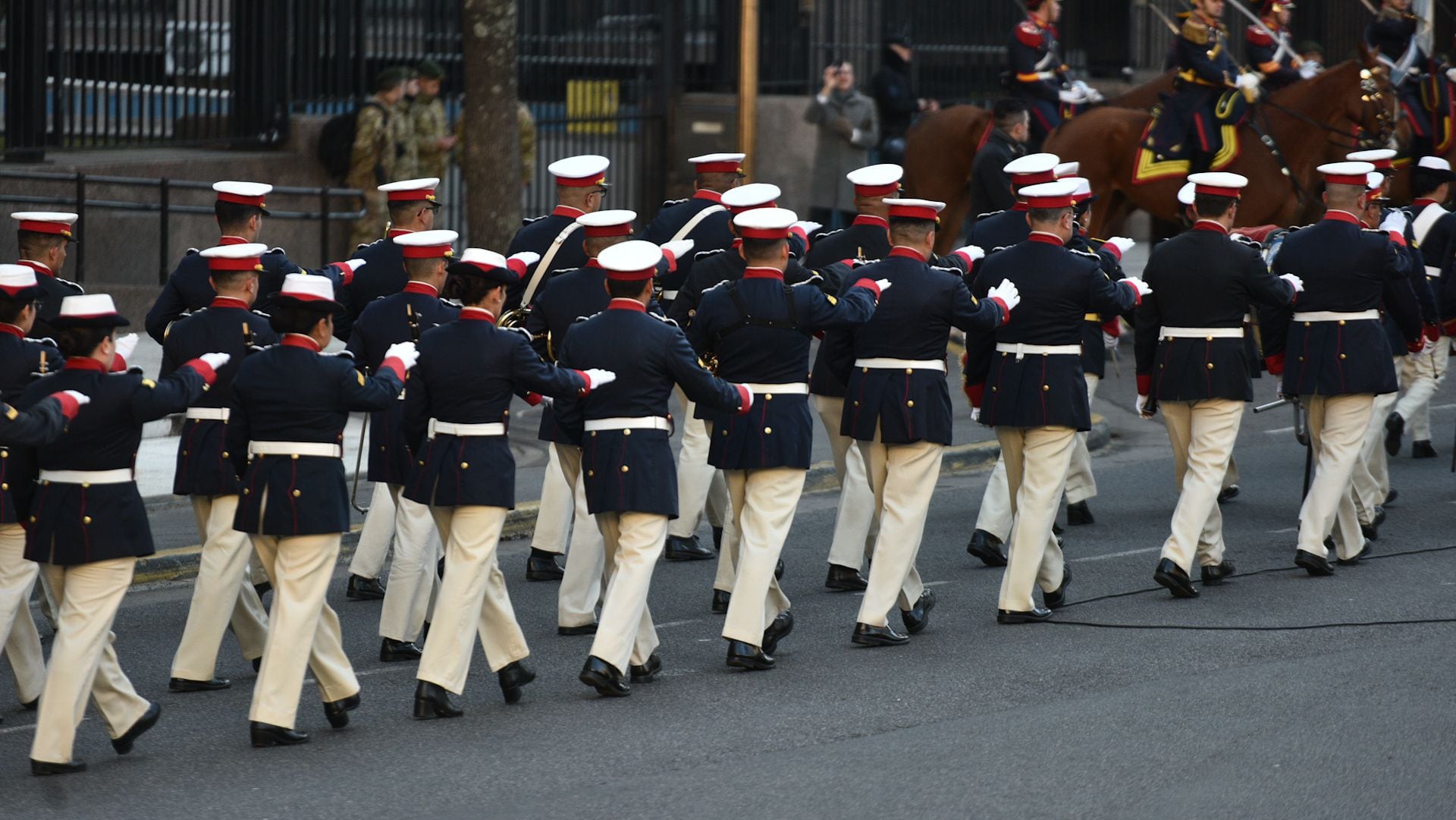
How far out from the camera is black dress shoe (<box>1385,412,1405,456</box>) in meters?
12.7

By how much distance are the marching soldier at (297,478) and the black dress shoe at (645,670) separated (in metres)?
1.22

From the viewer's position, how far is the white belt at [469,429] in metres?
7.67

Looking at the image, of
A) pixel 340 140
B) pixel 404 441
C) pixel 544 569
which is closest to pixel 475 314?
pixel 404 441

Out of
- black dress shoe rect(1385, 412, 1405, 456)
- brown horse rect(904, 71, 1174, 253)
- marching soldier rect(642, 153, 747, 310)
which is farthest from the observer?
brown horse rect(904, 71, 1174, 253)

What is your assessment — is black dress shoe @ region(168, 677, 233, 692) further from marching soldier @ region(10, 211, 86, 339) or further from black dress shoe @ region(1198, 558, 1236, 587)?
black dress shoe @ region(1198, 558, 1236, 587)

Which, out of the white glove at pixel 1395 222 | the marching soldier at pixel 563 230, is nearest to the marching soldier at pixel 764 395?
the marching soldier at pixel 563 230

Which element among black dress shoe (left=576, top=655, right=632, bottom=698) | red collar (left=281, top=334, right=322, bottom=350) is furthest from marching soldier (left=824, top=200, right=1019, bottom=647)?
red collar (left=281, top=334, right=322, bottom=350)

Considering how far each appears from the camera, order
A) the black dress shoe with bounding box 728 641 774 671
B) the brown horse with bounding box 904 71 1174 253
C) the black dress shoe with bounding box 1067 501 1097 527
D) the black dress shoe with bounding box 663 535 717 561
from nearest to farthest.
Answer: the black dress shoe with bounding box 728 641 774 671 < the black dress shoe with bounding box 663 535 717 561 < the black dress shoe with bounding box 1067 501 1097 527 < the brown horse with bounding box 904 71 1174 253

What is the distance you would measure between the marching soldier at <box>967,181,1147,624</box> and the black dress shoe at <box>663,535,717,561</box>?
74.8 inches

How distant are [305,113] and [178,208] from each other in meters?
2.59

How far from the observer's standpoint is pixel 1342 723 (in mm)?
7273

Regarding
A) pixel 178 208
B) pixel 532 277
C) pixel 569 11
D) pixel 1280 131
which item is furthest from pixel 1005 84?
pixel 532 277

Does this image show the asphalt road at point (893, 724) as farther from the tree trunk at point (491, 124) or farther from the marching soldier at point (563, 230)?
the tree trunk at point (491, 124)

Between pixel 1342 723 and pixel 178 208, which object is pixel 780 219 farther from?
pixel 178 208
